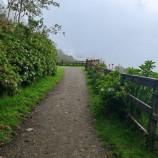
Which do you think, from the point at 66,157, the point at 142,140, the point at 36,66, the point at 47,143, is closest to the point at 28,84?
the point at 36,66

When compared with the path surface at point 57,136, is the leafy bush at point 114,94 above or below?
above

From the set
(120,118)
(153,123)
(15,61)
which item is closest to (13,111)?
(15,61)

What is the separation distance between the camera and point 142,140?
11.9 ft

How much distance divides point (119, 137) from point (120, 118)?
3.51 feet

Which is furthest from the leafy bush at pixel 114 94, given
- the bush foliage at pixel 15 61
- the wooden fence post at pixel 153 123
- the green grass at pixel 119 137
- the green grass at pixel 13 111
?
the bush foliage at pixel 15 61

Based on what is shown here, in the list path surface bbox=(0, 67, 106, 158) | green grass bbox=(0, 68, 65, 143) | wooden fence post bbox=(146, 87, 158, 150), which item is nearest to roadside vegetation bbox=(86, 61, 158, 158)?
wooden fence post bbox=(146, 87, 158, 150)

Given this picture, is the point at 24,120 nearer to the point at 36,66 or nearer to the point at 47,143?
the point at 47,143

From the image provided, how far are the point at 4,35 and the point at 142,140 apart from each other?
7.04 metres

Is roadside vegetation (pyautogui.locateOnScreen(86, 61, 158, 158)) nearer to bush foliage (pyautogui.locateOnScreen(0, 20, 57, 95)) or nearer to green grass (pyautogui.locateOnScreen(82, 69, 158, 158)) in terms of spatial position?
green grass (pyautogui.locateOnScreen(82, 69, 158, 158))

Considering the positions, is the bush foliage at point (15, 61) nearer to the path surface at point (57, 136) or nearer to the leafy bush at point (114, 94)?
the path surface at point (57, 136)

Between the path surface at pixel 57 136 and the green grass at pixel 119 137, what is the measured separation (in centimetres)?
21

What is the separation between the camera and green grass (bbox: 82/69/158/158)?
3.36 metres

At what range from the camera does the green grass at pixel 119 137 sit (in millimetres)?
3361

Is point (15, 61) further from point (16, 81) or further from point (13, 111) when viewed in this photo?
point (13, 111)
